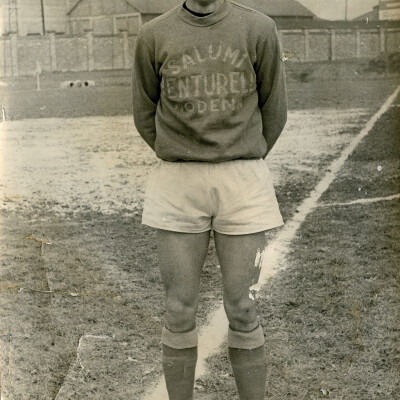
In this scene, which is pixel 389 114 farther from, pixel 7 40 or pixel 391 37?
pixel 7 40

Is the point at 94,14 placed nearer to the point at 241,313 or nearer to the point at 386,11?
the point at 386,11

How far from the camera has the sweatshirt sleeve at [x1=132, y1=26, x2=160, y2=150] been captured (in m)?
2.30

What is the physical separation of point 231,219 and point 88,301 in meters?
1.51

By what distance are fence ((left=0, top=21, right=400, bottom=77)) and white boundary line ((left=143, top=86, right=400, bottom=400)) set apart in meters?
0.47

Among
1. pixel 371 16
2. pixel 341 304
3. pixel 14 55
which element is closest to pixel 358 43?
pixel 371 16

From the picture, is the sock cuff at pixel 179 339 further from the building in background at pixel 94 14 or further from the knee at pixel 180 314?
the building in background at pixel 94 14

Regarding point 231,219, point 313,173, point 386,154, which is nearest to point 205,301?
point 231,219

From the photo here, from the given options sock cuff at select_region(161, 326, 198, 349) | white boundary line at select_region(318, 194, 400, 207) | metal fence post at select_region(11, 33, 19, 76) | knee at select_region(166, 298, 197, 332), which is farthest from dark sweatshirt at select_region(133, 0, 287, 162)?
white boundary line at select_region(318, 194, 400, 207)

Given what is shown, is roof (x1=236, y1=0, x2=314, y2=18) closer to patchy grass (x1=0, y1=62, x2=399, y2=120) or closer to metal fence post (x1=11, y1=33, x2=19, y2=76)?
patchy grass (x1=0, y1=62, x2=399, y2=120)

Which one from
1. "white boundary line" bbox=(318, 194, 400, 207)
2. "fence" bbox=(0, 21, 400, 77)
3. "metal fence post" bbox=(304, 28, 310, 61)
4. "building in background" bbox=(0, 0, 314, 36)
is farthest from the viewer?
"white boundary line" bbox=(318, 194, 400, 207)

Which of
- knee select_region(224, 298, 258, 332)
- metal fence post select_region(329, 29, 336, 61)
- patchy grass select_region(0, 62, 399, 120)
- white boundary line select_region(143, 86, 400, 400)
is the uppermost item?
metal fence post select_region(329, 29, 336, 61)

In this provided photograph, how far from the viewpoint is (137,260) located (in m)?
3.88

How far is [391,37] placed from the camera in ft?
11.8

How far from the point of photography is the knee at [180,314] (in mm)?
2332
